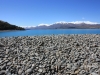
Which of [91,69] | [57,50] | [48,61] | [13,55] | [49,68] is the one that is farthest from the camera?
[57,50]

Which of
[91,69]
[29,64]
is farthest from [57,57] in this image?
[91,69]

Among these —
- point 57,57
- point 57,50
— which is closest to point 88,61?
point 57,57

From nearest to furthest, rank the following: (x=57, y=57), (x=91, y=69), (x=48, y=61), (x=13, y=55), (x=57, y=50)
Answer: (x=91, y=69) → (x=48, y=61) → (x=57, y=57) → (x=13, y=55) → (x=57, y=50)

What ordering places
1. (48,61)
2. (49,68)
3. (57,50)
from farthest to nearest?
(57,50) < (48,61) < (49,68)

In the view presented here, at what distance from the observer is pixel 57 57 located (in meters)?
8.29

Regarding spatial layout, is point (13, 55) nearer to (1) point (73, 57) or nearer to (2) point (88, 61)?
(1) point (73, 57)

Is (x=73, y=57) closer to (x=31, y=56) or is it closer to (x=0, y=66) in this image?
(x=31, y=56)

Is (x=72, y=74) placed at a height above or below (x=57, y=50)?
below

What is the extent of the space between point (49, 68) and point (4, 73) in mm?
2451

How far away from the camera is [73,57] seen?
315 inches

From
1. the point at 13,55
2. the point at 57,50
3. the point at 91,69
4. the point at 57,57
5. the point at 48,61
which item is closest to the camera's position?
the point at 91,69

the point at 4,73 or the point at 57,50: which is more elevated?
the point at 57,50

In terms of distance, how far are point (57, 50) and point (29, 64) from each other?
9.00ft

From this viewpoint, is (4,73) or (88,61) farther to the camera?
(88,61)
